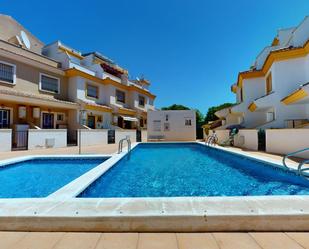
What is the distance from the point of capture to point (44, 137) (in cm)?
1602

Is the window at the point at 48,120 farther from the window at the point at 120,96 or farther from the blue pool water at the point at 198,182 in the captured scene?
the blue pool water at the point at 198,182

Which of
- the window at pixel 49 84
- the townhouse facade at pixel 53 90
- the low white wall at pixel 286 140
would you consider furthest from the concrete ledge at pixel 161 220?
the window at pixel 49 84

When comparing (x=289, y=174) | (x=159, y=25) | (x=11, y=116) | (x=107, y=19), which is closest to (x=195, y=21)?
(x=159, y=25)

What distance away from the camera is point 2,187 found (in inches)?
260

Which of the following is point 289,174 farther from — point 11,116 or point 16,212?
point 11,116

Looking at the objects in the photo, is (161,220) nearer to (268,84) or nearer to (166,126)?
(268,84)

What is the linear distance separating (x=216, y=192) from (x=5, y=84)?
20081 millimetres

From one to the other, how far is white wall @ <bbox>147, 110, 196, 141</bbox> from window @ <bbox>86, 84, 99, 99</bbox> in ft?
28.2

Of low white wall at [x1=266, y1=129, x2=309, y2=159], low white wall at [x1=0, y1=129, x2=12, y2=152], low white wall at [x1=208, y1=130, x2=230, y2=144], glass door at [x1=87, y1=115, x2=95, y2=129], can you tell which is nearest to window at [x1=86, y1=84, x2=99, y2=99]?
glass door at [x1=87, y1=115, x2=95, y2=129]

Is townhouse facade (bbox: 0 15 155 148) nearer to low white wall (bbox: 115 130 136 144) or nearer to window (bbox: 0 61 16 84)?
window (bbox: 0 61 16 84)
